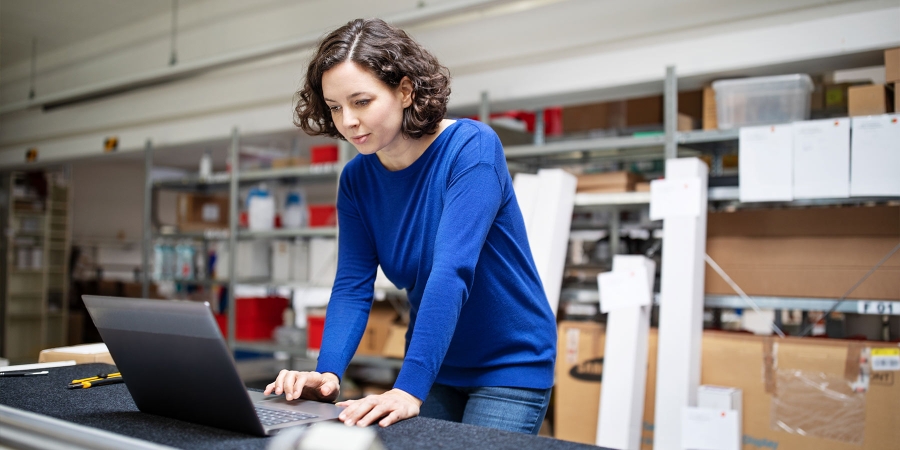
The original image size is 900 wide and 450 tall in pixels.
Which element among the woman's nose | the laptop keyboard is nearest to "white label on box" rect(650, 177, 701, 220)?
the woman's nose

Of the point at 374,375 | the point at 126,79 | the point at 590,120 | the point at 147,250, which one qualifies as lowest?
the point at 374,375

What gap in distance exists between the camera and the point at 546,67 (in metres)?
3.83

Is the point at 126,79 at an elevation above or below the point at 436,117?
above

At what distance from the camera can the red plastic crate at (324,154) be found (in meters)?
4.40

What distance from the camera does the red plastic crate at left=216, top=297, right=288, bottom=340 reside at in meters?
4.79

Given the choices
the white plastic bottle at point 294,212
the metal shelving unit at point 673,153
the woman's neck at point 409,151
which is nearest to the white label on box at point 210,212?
the white plastic bottle at point 294,212

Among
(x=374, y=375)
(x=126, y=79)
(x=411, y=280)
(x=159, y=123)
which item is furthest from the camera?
(x=159, y=123)

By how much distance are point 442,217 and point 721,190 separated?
1991 millimetres

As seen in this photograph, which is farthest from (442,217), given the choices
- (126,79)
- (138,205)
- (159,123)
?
(138,205)

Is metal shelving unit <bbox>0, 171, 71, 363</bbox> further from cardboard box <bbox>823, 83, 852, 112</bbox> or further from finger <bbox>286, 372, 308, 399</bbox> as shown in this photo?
cardboard box <bbox>823, 83, 852, 112</bbox>

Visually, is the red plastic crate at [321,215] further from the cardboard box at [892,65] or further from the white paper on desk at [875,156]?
the cardboard box at [892,65]

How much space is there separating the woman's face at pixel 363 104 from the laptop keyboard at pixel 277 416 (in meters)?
0.48

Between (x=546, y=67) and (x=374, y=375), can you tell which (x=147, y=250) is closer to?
(x=374, y=375)

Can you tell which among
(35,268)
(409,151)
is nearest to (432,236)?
(409,151)
